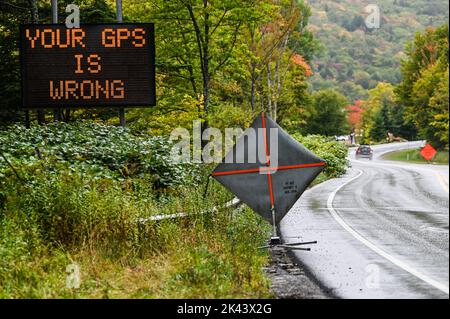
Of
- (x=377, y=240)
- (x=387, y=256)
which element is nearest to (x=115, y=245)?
(x=387, y=256)

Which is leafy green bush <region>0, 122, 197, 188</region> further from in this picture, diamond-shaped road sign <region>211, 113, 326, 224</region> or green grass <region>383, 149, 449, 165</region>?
green grass <region>383, 149, 449, 165</region>

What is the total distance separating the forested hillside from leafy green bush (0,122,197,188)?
1403 cm

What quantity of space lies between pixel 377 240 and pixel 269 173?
9.50ft

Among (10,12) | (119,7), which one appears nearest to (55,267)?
(119,7)

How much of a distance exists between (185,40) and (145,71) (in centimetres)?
805

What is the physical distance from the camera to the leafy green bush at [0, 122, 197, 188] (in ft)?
46.1

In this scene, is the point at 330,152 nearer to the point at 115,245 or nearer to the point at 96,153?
the point at 96,153

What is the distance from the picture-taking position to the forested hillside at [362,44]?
40.9 m

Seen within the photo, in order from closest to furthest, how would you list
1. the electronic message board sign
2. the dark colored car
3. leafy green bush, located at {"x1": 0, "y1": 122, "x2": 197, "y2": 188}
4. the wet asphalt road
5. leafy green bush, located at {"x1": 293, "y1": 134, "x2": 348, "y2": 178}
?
1. the wet asphalt road
2. leafy green bush, located at {"x1": 0, "y1": 122, "x2": 197, "y2": 188}
3. the electronic message board sign
4. leafy green bush, located at {"x1": 293, "y1": 134, "x2": 348, "y2": 178}
5. the dark colored car

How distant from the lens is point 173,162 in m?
15.9

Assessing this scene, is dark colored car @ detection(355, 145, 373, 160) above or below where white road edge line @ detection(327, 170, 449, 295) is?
below

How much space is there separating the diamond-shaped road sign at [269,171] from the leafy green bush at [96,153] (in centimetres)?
317

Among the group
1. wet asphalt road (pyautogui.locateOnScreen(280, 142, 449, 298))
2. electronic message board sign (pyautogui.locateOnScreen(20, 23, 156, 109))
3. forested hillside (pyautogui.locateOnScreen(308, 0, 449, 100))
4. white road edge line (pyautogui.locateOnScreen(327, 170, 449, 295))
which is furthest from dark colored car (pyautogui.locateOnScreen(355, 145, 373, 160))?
electronic message board sign (pyautogui.locateOnScreen(20, 23, 156, 109))

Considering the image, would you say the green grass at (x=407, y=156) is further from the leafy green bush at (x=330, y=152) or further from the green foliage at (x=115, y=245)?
the green foliage at (x=115, y=245)
